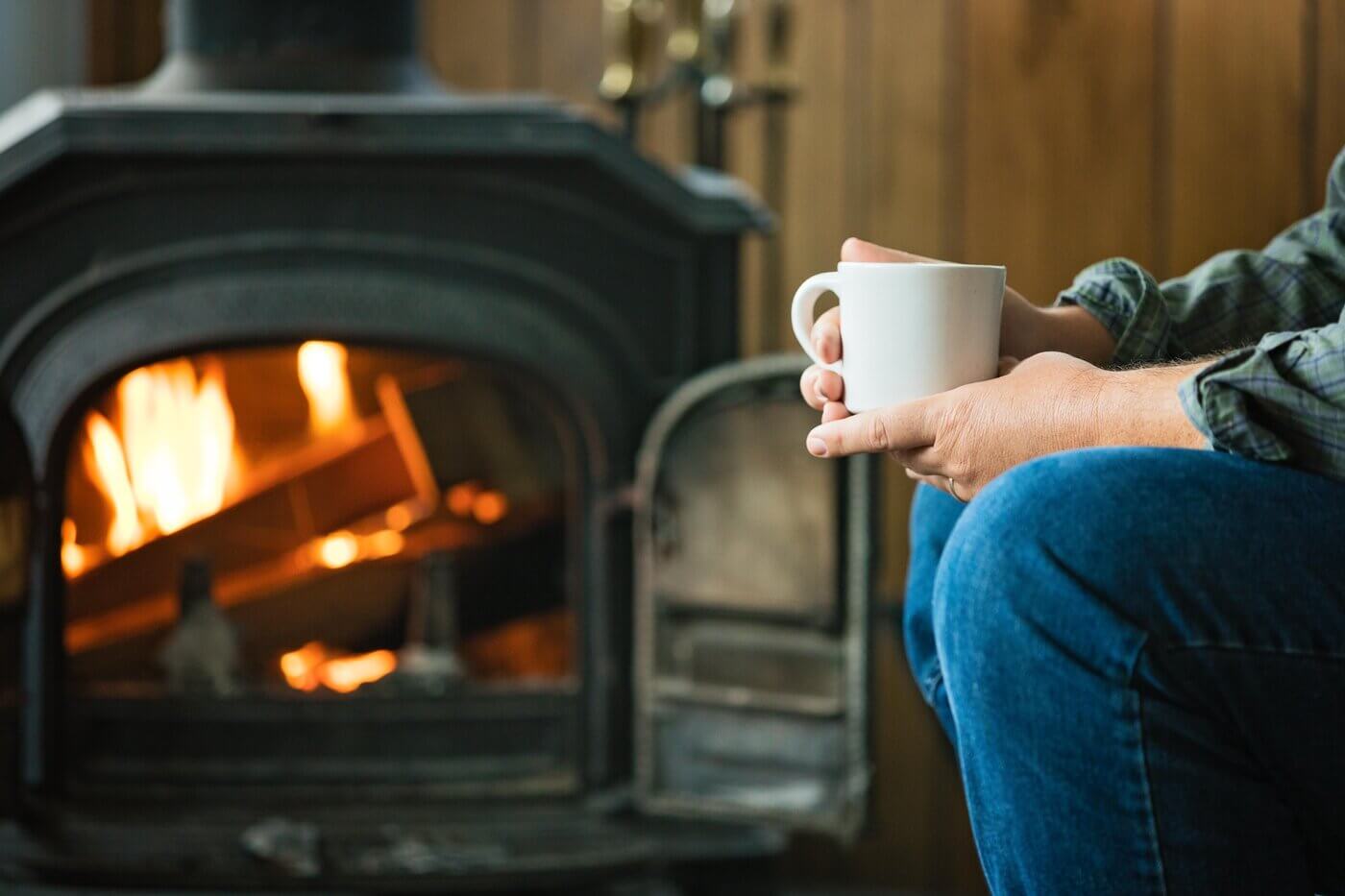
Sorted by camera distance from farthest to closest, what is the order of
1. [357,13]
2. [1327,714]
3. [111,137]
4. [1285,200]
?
[1285,200], [357,13], [111,137], [1327,714]

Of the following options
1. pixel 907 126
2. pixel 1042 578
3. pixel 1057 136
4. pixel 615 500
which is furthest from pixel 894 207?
pixel 1042 578

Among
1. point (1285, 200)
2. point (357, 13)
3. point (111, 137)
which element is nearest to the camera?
point (111, 137)

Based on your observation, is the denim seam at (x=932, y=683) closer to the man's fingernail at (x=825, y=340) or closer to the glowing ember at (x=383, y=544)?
the man's fingernail at (x=825, y=340)

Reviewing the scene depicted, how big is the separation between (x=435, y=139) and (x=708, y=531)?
424 millimetres

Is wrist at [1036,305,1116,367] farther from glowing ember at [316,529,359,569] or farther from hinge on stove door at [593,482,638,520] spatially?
glowing ember at [316,529,359,569]

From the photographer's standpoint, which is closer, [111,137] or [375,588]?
[111,137]

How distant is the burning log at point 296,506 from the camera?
4.88 feet

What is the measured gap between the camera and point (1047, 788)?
537 mm

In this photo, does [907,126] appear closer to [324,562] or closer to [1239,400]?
[324,562]

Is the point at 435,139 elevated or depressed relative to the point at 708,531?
elevated

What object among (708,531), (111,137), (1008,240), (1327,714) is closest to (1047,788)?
(1327,714)

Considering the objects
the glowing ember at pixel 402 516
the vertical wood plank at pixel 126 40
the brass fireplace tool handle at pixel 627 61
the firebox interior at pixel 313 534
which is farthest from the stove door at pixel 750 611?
the vertical wood plank at pixel 126 40

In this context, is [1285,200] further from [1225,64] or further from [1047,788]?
[1047,788]

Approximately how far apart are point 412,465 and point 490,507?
89 millimetres
